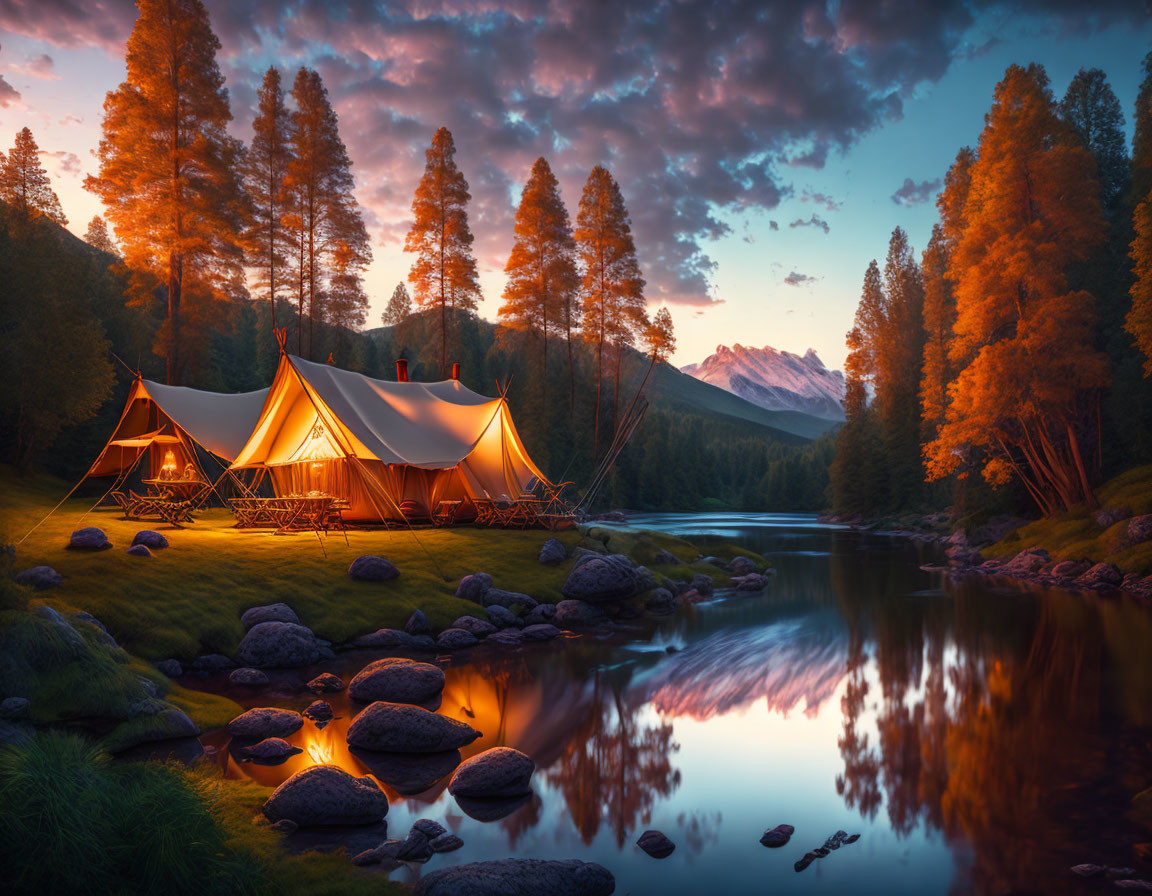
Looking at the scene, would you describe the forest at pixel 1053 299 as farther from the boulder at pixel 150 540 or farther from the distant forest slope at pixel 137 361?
the boulder at pixel 150 540

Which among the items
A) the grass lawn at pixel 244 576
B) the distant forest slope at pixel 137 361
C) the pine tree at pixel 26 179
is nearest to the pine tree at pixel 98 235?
the distant forest slope at pixel 137 361

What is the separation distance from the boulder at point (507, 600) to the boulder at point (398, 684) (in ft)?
14.7

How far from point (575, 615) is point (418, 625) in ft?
11.8

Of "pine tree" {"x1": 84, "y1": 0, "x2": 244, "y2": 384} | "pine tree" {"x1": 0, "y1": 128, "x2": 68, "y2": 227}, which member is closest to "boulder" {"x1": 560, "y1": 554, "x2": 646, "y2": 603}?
"pine tree" {"x1": 84, "y1": 0, "x2": 244, "y2": 384}

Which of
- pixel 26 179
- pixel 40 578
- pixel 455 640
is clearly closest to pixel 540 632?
pixel 455 640

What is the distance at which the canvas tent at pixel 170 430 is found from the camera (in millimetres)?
20984

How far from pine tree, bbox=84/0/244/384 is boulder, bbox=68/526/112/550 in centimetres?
1477

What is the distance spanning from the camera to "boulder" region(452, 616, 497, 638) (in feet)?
41.8

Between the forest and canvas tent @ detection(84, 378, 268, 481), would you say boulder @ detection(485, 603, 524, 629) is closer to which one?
canvas tent @ detection(84, 378, 268, 481)

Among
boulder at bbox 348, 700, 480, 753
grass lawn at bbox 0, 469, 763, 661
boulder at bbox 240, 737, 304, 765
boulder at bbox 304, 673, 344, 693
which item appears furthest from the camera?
grass lawn at bbox 0, 469, 763, 661

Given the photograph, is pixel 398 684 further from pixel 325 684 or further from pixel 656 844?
pixel 656 844

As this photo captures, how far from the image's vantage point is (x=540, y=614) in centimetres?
1423

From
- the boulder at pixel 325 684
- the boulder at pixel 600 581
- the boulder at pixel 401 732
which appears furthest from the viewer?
the boulder at pixel 600 581

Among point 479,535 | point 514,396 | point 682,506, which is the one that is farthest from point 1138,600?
point 682,506
